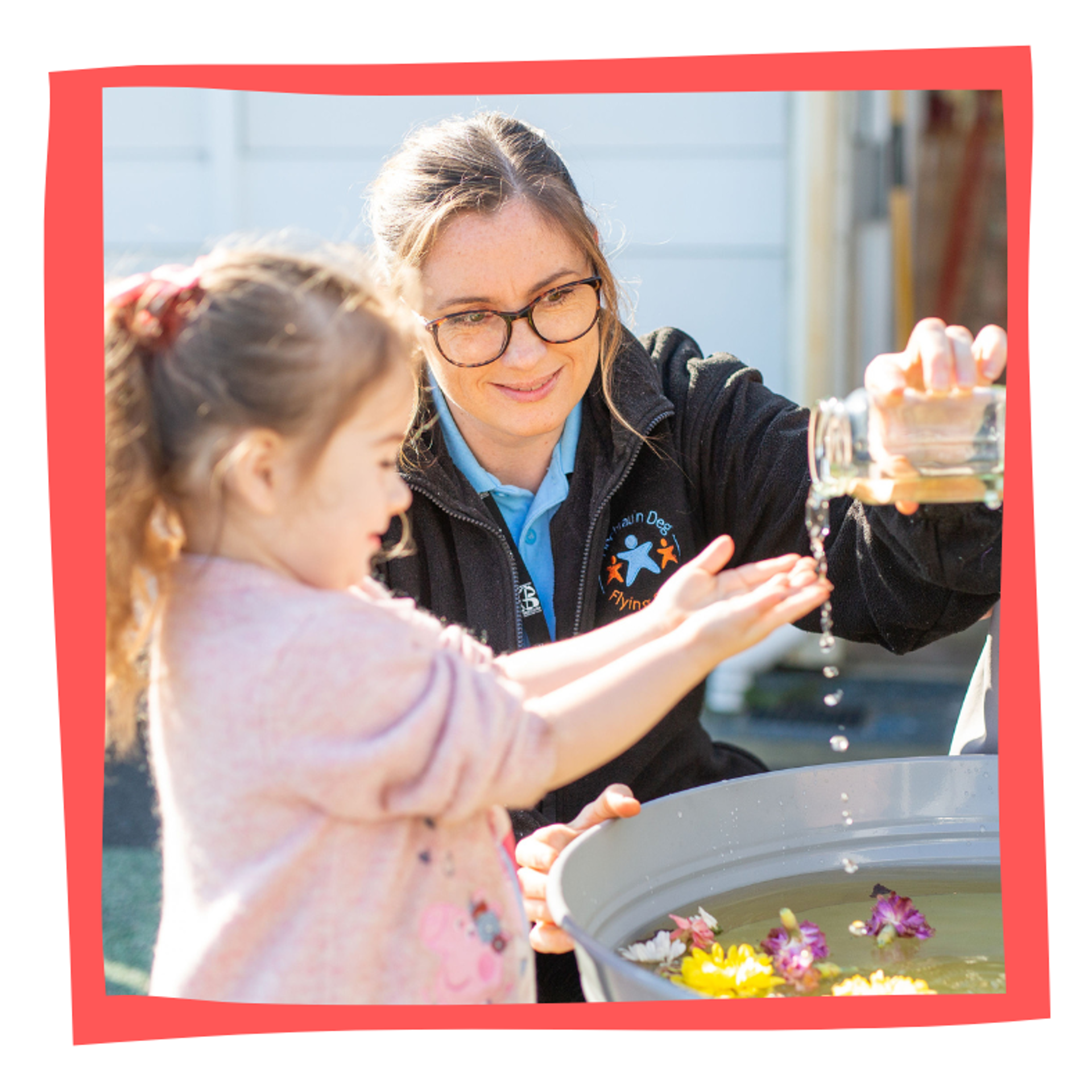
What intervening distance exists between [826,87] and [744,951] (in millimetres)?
890

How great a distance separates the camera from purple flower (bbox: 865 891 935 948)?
4.48 feet

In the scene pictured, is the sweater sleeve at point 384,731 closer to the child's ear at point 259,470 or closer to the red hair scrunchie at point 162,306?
the child's ear at point 259,470

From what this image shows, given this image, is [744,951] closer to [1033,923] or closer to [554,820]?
[1033,923]

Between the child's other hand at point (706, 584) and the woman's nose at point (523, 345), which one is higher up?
the woman's nose at point (523, 345)

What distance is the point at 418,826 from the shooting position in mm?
1107

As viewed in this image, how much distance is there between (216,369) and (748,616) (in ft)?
1.60

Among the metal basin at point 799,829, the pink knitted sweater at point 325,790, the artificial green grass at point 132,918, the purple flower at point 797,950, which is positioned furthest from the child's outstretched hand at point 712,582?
the artificial green grass at point 132,918

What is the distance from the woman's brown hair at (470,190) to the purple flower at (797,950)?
0.70 meters

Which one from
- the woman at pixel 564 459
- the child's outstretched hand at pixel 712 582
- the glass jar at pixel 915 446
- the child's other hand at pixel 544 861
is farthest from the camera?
the woman at pixel 564 459

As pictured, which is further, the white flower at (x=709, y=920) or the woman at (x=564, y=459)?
the woman at (x=564, y=459)

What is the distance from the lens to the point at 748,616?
3.62ft

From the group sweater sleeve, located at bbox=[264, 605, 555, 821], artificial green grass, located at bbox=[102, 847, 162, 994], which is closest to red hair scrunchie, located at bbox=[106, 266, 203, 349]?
sweater sleeve, located at bbox=[264, 605, 555, 821]

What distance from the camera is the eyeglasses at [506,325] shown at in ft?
5.34

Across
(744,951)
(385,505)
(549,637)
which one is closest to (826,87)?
(385,505)
